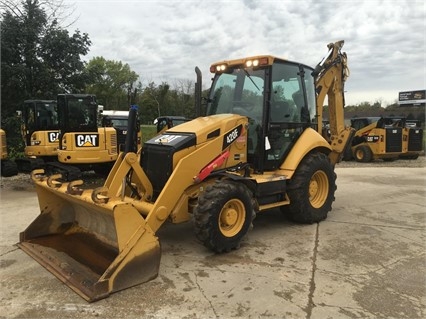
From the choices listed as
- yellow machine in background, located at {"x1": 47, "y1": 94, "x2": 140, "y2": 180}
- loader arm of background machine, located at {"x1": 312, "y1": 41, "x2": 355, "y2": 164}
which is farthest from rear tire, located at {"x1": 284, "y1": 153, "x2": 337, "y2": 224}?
yellow machine in background, located at {"x1": 47, "y1": 94, "x2": 140, "y2": 180}

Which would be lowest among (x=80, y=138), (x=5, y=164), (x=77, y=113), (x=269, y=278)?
(x=269, y=278)

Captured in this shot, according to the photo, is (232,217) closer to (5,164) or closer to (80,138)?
(80,138)

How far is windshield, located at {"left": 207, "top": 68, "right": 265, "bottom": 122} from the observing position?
5875 millimetres

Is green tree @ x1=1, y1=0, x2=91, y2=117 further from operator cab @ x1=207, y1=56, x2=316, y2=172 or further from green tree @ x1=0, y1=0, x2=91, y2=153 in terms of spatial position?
operator cab @ x1=207, y1=56, x2=316, y2=172

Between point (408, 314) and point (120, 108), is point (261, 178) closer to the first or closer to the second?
point (408, 314)

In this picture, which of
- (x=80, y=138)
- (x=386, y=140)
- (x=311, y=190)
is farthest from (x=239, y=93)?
(x=386, y=140)

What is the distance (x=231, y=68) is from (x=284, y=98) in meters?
0.95

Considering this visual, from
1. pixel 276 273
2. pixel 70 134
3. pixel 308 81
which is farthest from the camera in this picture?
pixel 70 134

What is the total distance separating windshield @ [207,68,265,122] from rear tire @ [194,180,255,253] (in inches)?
57.3

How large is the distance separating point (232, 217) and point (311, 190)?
2060 mm

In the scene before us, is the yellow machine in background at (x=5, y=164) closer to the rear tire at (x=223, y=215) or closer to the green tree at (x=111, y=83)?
the green tree at (x=111, y=83)

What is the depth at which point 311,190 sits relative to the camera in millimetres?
6441

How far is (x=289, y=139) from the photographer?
6.20 m

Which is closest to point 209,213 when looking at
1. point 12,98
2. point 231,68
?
point 231,68
